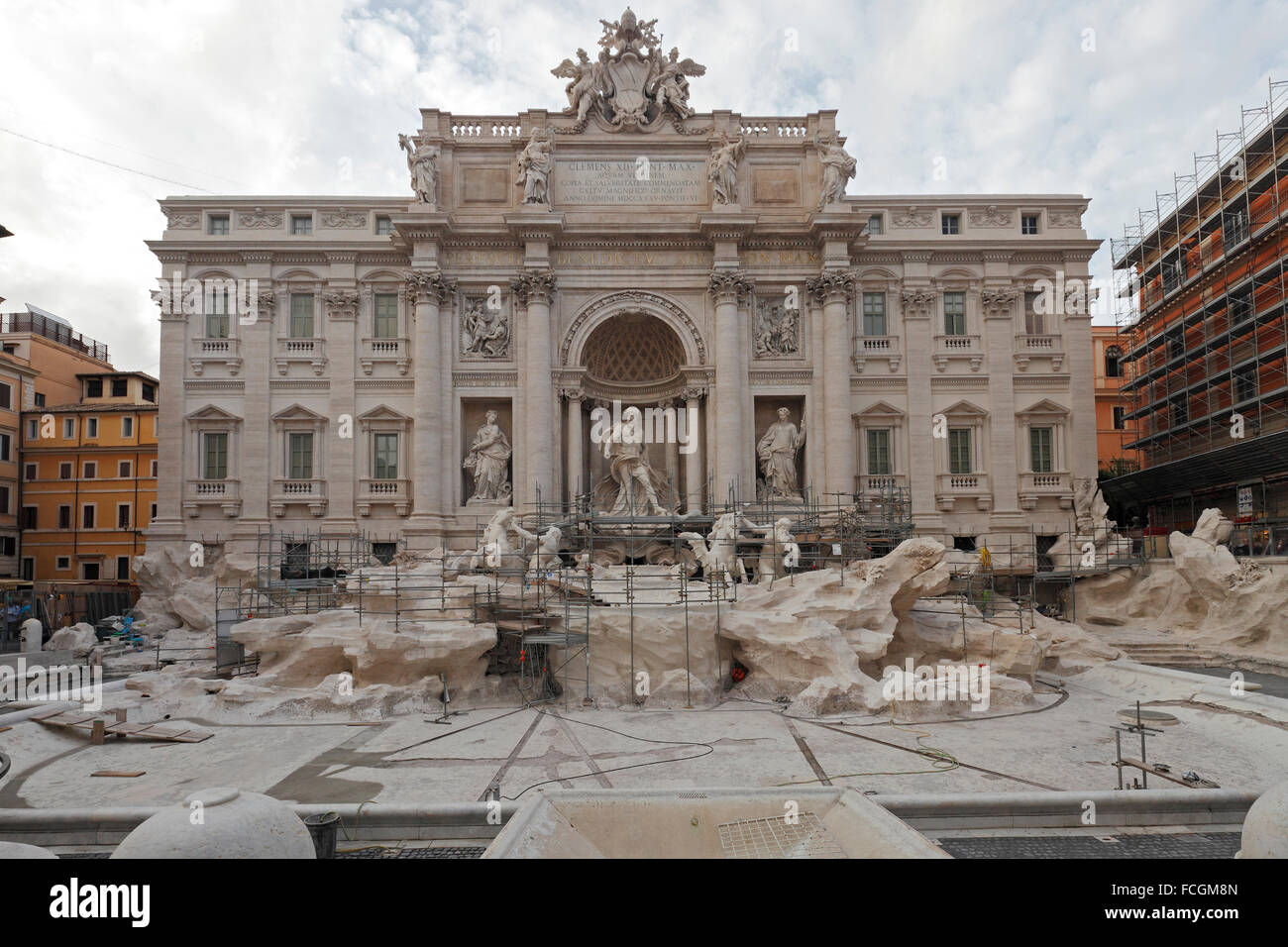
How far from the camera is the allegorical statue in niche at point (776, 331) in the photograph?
33.1 meters

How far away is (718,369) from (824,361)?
456 cm

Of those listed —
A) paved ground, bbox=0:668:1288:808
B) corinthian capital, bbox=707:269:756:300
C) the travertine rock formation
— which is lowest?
paved ground, bbox=0:668:1288:808

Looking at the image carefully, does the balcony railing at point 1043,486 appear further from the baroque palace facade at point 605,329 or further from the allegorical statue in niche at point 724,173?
the allegorical statue in niche at point 724,173

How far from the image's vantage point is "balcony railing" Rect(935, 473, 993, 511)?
108 feet

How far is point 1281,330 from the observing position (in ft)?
93.6

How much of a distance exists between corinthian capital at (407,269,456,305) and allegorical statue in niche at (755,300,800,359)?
1326 cm

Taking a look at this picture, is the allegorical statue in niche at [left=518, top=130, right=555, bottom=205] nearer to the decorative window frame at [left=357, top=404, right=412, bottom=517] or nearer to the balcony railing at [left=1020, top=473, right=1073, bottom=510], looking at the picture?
the decorative window frame at [left=357, top=404, right=412, bottom=517]

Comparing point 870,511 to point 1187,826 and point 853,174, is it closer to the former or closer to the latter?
point 853,174

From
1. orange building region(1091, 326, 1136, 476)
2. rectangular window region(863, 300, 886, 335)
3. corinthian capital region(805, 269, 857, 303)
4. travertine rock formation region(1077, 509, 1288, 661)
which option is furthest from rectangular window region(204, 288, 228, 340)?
orange building region(1091, 326, 1136, 476)

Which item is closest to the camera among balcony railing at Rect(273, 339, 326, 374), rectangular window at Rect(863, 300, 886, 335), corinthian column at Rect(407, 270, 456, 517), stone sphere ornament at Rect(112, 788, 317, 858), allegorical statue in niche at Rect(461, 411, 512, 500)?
stone sphere ornament at Rect(112, 788, 317, 858)

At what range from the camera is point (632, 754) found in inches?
539

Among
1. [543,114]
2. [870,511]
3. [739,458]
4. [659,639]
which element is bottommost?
[659,639]
